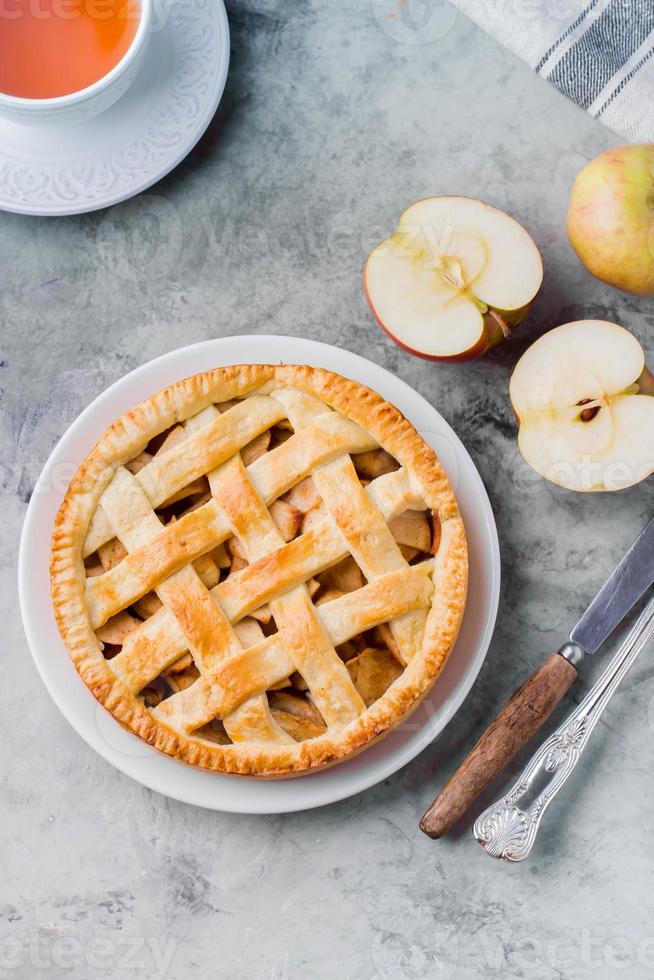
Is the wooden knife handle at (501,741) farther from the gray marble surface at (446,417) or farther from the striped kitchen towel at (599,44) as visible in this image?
the striped kitchen towel at (599,44)

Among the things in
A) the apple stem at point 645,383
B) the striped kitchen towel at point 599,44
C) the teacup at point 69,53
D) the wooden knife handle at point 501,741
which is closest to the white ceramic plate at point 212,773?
the wooden knife handle at point 501,741

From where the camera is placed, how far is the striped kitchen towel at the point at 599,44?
160 cm

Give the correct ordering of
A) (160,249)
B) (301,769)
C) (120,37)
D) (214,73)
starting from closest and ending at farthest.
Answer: (301,769) → (120,37) → (214,73) → (160,249)

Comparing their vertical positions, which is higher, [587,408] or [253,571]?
[587,408]

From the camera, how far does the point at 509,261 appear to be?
1.47 meters

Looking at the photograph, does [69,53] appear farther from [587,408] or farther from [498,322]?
[587,408]

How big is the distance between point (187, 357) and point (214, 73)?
0.47 meters

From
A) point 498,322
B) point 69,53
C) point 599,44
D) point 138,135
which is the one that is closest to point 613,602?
point 498,322

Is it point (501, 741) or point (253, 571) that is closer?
point (253, 571)

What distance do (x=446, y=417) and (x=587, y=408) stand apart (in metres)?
0.26

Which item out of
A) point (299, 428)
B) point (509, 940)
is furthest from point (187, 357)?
point (509, 940)

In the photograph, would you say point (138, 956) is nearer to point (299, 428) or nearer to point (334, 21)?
point (299, 428)

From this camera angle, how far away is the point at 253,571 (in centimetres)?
132

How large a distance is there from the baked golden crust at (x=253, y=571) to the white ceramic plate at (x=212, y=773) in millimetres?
108
